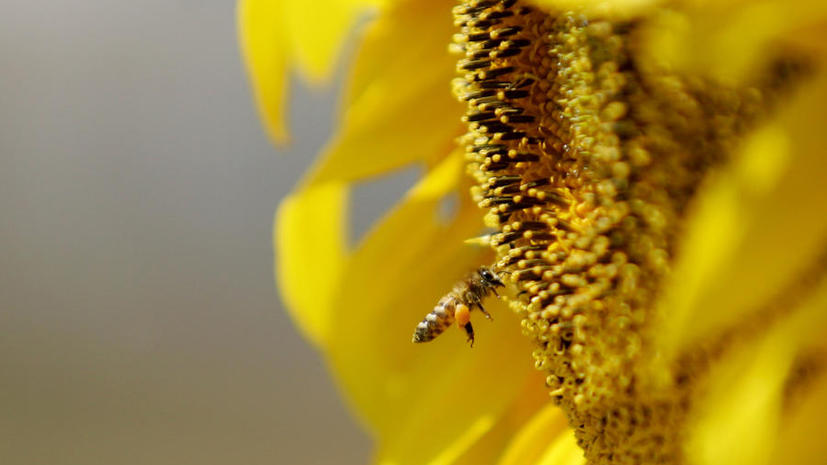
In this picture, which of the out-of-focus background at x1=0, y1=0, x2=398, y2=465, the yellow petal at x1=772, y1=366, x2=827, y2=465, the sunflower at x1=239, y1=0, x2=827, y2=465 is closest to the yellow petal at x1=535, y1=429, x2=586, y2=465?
the sunflower at x1=239, y1=0, x2=827, y2=465

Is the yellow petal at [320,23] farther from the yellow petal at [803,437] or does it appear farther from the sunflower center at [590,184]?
the yellow petal at [803,437]

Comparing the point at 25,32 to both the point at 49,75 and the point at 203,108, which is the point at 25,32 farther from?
the point at 203,108

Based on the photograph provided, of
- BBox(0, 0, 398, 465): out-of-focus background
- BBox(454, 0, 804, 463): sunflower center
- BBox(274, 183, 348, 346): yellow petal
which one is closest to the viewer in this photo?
BBox(454, 0, 804, 463): sunflower center

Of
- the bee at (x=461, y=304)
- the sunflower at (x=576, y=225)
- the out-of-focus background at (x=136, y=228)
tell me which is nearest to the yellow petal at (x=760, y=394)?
the sunflower at (x=576, y=225)

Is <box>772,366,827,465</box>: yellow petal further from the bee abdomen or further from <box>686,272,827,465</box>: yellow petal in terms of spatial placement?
the bee abdomen

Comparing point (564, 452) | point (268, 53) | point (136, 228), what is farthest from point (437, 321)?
point (136, 228)

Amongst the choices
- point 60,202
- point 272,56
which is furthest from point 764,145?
point 60,202

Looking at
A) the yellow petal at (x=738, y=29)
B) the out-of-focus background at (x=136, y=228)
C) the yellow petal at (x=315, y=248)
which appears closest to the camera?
the yellow petal at (x=738, y=29)

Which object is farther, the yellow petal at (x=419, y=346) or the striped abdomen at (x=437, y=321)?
the yellow petal at (x=419, y=346)
